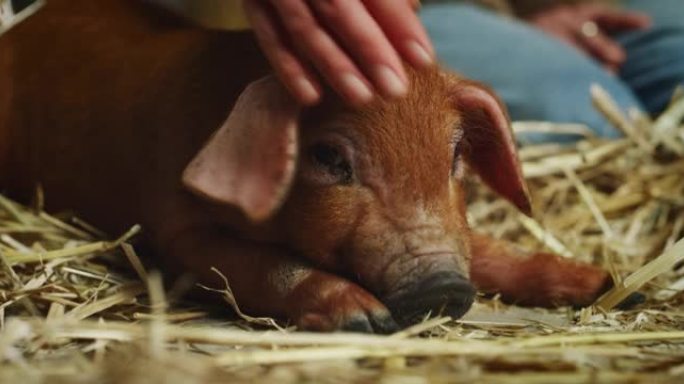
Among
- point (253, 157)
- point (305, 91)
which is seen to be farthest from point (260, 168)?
point (305, 91)

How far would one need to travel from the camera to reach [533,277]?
6.95 ft

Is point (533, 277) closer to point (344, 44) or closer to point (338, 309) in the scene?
point (338, 309)

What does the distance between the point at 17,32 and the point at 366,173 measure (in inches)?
49.7

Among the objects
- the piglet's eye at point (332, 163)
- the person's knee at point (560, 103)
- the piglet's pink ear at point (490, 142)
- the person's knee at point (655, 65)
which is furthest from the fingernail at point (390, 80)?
the person's knee at point (655, 65)

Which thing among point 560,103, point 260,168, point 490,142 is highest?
point 260,168

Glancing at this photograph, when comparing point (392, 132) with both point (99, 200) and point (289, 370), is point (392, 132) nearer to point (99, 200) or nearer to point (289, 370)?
point (289, 370)

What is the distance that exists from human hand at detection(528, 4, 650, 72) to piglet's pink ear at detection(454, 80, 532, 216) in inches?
88.0

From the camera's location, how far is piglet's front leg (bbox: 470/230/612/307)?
Answer: 2.08 meters

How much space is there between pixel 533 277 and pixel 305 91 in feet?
2.71

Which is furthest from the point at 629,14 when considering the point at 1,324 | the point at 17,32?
the point at 1,324

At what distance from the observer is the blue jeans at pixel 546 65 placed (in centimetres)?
339

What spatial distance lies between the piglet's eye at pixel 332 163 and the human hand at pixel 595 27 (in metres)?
2.67

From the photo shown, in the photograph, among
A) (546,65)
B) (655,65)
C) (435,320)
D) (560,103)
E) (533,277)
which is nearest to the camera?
(435,320)

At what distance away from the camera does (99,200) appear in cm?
224
